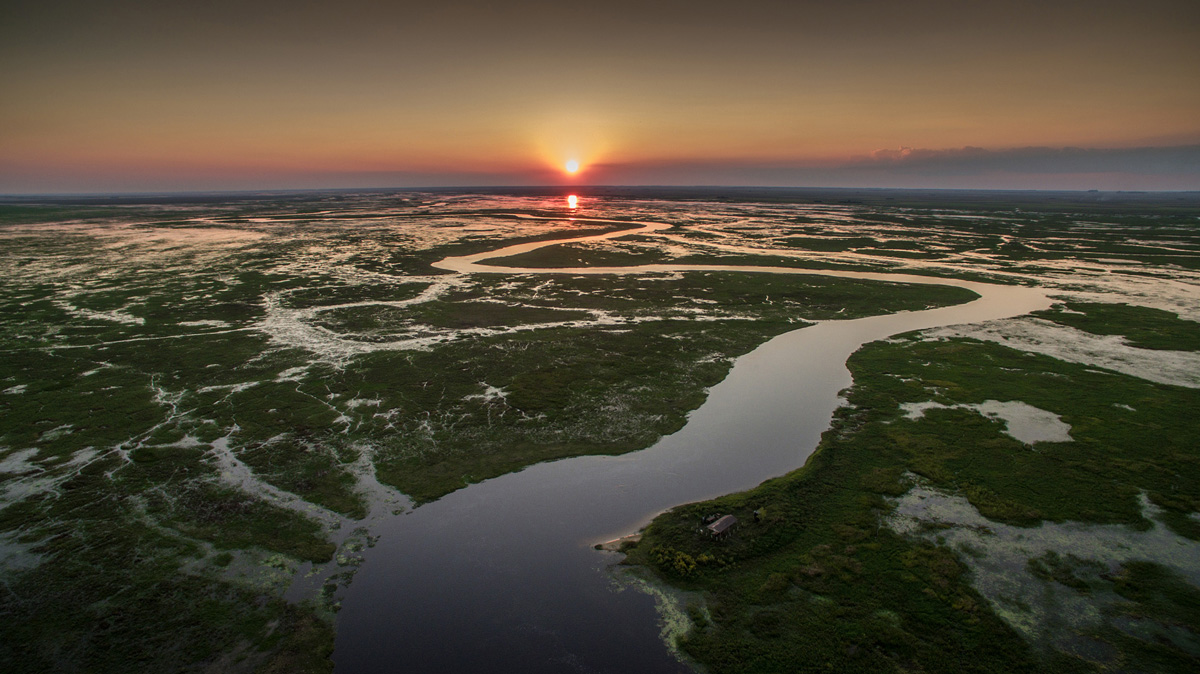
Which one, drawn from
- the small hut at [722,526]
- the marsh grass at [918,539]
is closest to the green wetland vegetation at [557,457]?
the marsh grass at [918,539]

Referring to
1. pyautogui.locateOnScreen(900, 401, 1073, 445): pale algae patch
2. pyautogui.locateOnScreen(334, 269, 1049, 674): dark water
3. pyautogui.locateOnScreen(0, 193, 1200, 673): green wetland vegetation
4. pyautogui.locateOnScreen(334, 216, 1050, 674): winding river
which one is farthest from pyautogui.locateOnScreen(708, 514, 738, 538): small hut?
pyautogui.locateOnScreen(900, 401, 1073, 445): pale algae patch

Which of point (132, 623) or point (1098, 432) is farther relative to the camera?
point (1098, 432)

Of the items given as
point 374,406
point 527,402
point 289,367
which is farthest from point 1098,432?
point 289,367

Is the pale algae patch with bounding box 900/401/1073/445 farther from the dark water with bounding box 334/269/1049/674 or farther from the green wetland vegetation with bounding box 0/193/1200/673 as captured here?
the dark water with bounding box 334/269/1049/674

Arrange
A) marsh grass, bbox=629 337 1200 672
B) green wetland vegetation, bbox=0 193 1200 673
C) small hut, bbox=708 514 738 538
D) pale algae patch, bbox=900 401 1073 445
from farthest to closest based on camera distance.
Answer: pale algae patch, bbox=900 401 1073 445 < small hut, bbox=708 514 738 538 < green wetland vegetation, bbox=0 193 1200 673 < marsh grass, bbox=629 337 1200 672

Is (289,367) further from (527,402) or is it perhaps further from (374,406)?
(527,402)

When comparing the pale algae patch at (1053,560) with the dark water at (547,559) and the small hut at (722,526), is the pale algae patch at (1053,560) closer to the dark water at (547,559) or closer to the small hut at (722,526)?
the dark water at (547,559)

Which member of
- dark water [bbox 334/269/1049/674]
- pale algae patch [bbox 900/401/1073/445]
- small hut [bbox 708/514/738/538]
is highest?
pale algae patch [bbox 900/401/1073/445]
